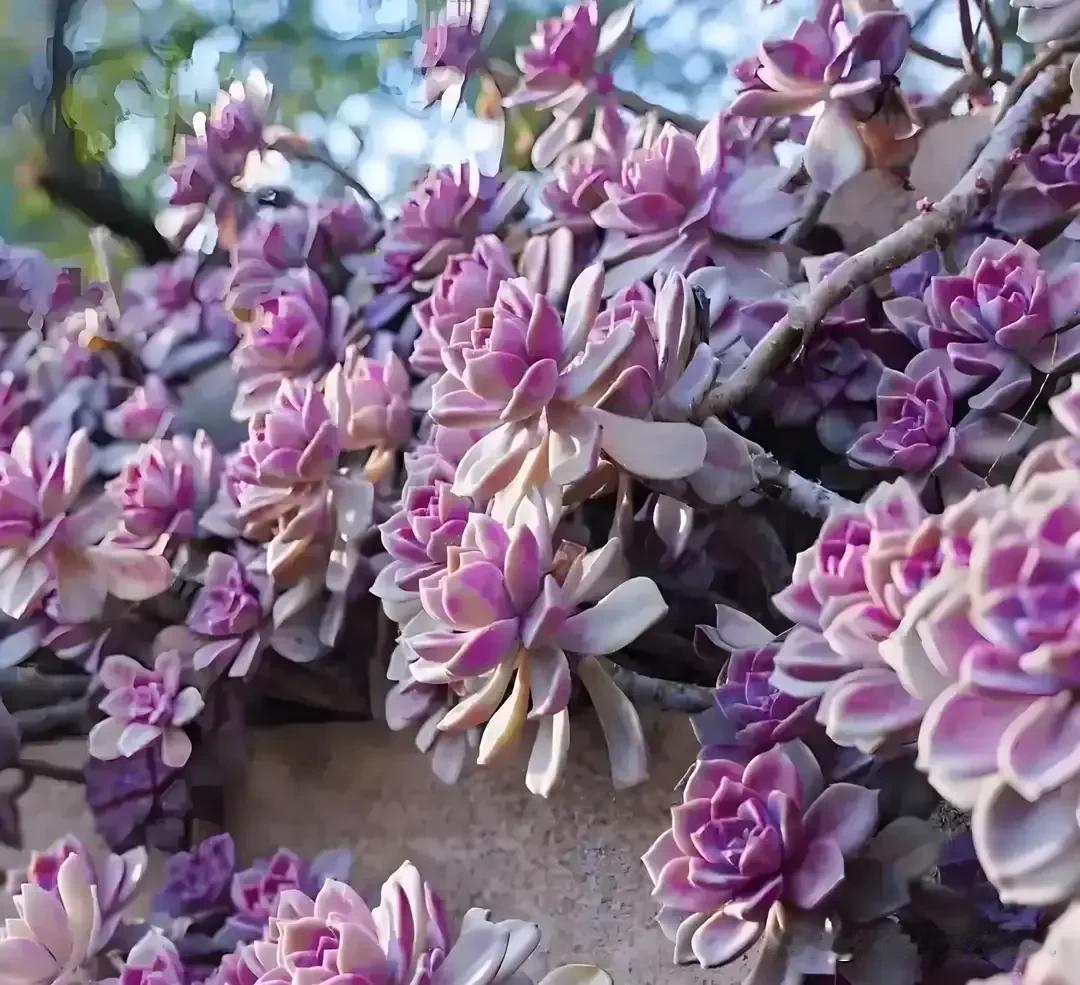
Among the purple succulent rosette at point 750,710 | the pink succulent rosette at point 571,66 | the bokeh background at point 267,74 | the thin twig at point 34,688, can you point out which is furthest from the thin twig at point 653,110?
the thin twig at point 34,688

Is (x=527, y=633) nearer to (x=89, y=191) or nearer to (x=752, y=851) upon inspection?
(x=752, y=851)

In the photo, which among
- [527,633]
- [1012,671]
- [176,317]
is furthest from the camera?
[176,317]

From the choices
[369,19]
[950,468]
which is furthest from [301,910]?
[369,19]

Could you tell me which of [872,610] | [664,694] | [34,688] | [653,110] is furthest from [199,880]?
[653,110]

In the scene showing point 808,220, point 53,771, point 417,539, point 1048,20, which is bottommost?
point 53,771

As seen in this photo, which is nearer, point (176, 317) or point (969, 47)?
point (969, 47)

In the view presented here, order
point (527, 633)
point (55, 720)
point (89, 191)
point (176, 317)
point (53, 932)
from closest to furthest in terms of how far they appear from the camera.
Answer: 1. point (527, 633)
2. point (53, 932)
3. point (55, 720)
4. point (176, 317)
5. point (89, 191)
